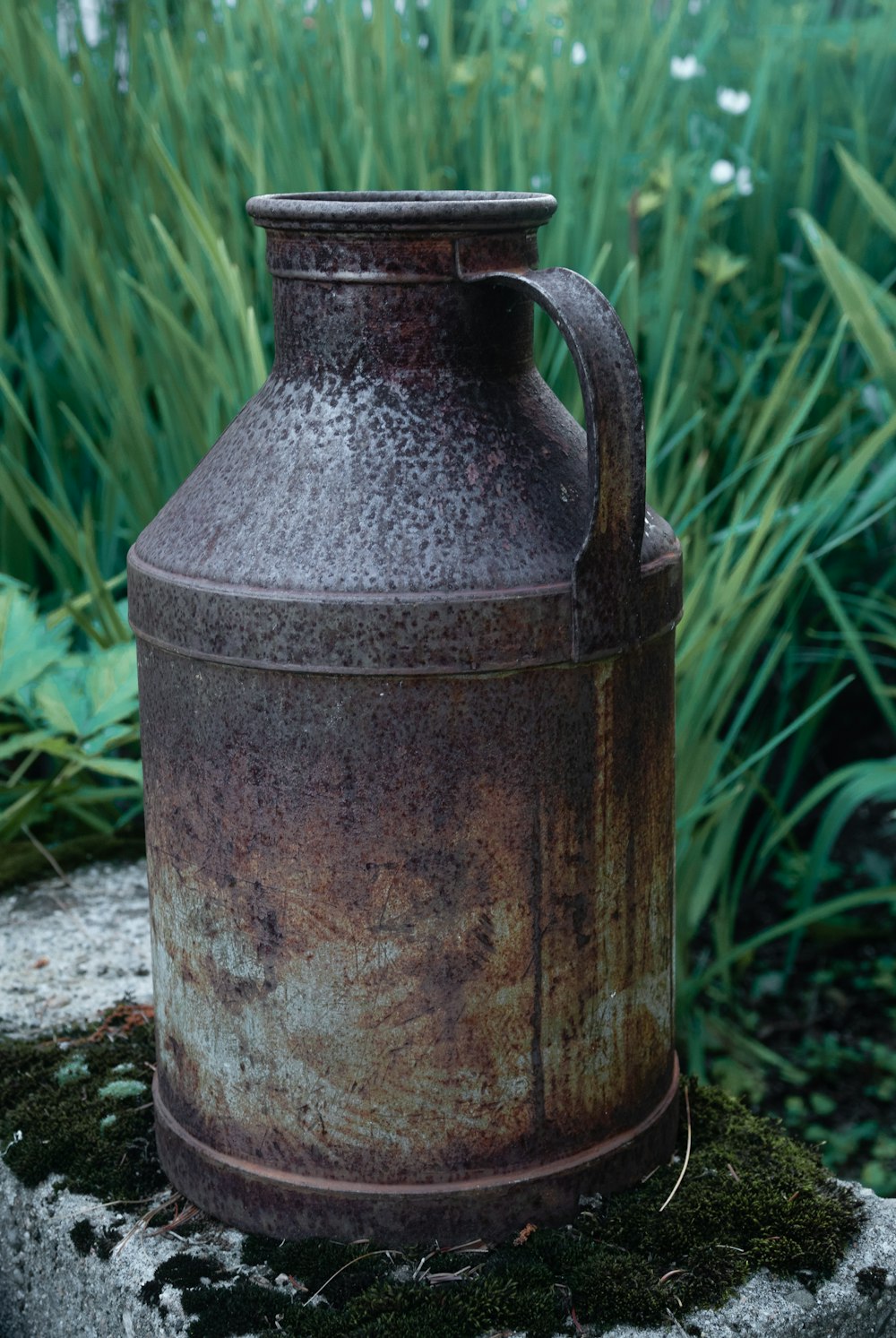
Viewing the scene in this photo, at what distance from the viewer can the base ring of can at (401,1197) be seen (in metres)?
1.44

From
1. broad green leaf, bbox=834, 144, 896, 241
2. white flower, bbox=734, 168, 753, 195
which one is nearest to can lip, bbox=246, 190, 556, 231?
broad green leaf, bbox=834, 144, 896, 241

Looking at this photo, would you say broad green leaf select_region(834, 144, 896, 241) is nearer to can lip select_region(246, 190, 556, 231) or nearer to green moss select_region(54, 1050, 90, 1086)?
can lip select_region(246, 190, 556, 231)

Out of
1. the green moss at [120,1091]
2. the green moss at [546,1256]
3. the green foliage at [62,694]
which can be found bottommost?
the green moss at [120,1091]

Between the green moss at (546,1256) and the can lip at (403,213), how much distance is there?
993 millimetres

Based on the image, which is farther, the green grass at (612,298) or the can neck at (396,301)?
the green grass at (612,298)

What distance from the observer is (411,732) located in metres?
1.34

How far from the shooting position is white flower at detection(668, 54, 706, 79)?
331cm

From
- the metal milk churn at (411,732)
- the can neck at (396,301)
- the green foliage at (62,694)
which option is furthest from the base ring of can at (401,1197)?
the can neck at (396,301)

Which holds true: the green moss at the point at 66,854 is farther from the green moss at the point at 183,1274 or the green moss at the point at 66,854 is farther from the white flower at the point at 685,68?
the white flower at the point at 685,68

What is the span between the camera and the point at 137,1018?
1.95 m

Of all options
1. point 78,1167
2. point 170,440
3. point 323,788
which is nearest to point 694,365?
point 170,440

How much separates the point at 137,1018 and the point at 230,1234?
0.50 metres

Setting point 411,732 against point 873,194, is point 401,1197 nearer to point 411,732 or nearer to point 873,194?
point 411,732

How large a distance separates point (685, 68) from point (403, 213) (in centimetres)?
231
